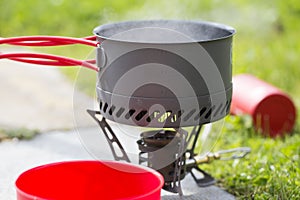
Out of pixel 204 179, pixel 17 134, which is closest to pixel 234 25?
pixel 17 134

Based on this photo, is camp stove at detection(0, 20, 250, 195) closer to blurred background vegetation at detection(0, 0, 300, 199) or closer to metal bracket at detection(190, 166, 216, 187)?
metal bracket at detection(190, 166, 216, 187)

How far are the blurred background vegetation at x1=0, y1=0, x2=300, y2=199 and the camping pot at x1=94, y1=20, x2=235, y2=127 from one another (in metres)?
1.10

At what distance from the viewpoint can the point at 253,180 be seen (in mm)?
3182

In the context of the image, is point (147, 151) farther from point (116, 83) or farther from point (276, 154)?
point (276, 154)

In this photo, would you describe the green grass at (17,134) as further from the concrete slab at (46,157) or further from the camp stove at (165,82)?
the camp stove at (165,82)

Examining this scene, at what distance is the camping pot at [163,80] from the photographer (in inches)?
99.2

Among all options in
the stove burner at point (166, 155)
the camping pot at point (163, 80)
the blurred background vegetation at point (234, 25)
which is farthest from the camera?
the blurred background vegetation at point (234, 25)

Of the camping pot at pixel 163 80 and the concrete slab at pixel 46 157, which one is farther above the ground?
the camping pot at pixel 163 80

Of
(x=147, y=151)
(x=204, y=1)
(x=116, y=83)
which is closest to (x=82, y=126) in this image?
(x=147, y=151)

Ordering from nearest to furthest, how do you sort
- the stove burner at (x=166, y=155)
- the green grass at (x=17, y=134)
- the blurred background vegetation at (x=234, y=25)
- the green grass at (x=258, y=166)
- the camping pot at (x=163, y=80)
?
the camping pot at (x=163, y=80)
the stove burner at (x=166, y=155)
the green grass at (x=258, y=166)
the green grass at (x=17, y=134)
the blurred background vegetation at (x=234, y=25)

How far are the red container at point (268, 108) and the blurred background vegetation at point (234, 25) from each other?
0.24ft

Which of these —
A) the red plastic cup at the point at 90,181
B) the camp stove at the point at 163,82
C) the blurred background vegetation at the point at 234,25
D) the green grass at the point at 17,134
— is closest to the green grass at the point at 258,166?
the blurred background vegetation at the point at 234,25

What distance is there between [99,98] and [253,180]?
38.2 inches

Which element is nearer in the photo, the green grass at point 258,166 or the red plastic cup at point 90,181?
the red plastic cup at point 90,181
